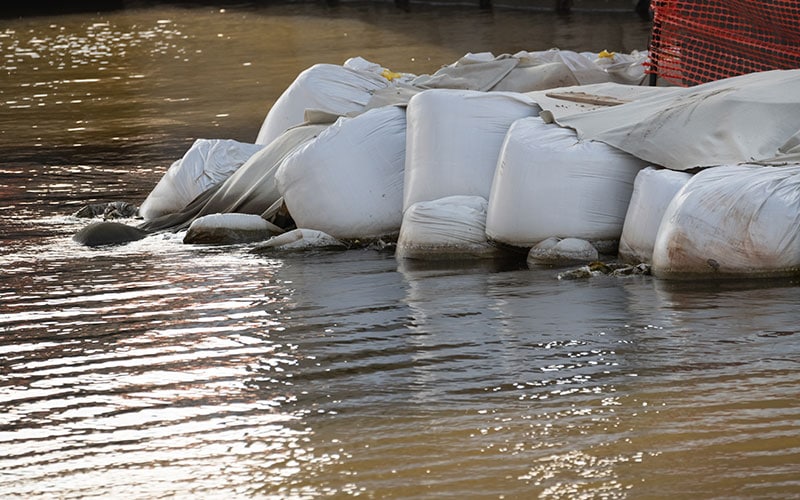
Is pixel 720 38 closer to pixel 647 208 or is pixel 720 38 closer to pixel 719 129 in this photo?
pixel 719 129

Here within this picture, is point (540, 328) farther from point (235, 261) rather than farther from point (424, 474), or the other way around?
point (235, 261)

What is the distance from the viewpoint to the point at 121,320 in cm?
414

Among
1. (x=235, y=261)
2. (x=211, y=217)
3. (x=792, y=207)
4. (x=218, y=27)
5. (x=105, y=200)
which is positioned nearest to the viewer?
(x=792, y=207)

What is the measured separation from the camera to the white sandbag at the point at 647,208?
14.3 feet

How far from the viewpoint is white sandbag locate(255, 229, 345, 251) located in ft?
17.0

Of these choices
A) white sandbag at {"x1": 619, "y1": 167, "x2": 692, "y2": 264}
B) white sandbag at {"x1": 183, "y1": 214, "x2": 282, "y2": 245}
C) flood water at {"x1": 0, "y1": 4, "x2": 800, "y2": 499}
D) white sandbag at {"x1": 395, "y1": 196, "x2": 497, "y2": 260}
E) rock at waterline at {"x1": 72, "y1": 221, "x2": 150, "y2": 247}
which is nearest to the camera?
flood water at {"x1": 0, "y1": 4, "x2": 800, "y2": 499}

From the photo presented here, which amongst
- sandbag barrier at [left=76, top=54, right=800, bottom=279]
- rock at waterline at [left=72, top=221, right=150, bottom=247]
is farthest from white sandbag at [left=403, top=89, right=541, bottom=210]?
rock at waterline at [left=72, top=221, right=150, bottom=247]

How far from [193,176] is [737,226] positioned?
2.91 m

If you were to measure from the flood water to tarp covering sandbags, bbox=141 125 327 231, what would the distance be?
0.86 feet

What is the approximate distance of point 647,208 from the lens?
4387mm

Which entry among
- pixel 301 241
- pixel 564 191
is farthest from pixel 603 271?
pixel 301 241

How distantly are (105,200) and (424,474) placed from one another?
4.25 meters

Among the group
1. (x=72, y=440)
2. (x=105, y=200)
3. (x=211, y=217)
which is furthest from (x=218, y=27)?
(x=72, y=440)

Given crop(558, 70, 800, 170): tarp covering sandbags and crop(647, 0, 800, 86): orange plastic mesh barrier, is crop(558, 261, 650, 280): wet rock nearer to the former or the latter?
crop(558, 70, 800, 170): tarp covering sandbags
